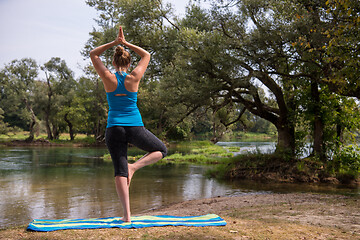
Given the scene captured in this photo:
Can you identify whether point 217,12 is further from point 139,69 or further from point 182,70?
point 139,69

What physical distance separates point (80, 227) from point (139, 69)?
230 centimetres

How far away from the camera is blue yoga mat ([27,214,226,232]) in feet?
14.1

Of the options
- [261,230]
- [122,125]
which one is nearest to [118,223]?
[122,125]

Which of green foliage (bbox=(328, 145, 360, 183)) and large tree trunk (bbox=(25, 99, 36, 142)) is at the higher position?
large tree trunk (bbox=(25, 99, 36, 142))

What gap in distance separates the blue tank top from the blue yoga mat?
4.52 ft

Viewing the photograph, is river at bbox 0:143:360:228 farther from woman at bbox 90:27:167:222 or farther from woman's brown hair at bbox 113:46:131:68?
woman's brown hair at bbox 113:46:131:68

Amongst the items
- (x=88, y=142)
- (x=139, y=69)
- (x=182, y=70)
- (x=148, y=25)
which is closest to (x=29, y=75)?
(x=88, y=142)

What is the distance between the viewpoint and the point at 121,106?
4.40m

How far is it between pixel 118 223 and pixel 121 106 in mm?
1640

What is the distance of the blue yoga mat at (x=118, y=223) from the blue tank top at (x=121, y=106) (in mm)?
1378

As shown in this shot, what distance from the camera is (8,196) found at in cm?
1145

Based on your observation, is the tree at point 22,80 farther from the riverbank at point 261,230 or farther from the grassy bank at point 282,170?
the riverbank at point 261,230

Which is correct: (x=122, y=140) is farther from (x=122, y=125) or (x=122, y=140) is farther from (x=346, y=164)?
(x=346, y=164)

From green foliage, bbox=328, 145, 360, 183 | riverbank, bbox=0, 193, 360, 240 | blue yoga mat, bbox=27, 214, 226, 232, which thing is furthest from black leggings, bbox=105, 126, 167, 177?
green foliage, bbox=328, 145, 360, 183
